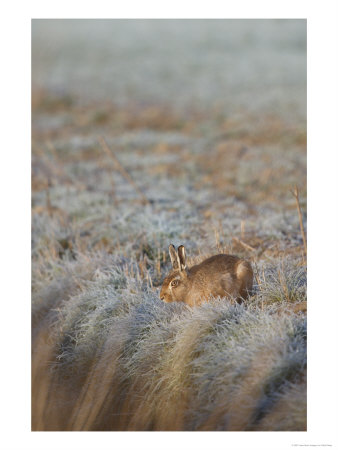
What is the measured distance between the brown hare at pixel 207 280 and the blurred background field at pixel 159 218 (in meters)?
0.15

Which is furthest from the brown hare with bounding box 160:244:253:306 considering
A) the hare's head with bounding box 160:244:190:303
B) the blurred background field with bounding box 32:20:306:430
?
the blurred background field with bounding box 32:20:306:430

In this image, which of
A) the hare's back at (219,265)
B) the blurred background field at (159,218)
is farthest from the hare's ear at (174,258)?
the blurred background field at (159,218)

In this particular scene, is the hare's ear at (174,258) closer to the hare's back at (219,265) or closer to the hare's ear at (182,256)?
the hare's ear at (182,256)

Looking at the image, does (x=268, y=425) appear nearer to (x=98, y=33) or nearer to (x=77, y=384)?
(x=77, y=384)

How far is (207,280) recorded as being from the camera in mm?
4230

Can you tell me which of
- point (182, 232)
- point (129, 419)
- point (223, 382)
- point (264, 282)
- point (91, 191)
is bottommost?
point (129, 419)

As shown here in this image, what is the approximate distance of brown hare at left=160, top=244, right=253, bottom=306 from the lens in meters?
4.20

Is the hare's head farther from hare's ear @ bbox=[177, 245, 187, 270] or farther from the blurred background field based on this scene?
the blurred background field

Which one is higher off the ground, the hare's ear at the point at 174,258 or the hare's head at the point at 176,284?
the hare's ear at the point at 174,258

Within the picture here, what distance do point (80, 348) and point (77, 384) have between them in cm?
35

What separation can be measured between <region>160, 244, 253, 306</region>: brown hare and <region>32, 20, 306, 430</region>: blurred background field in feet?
0.51

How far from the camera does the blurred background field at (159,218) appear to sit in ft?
12.9
